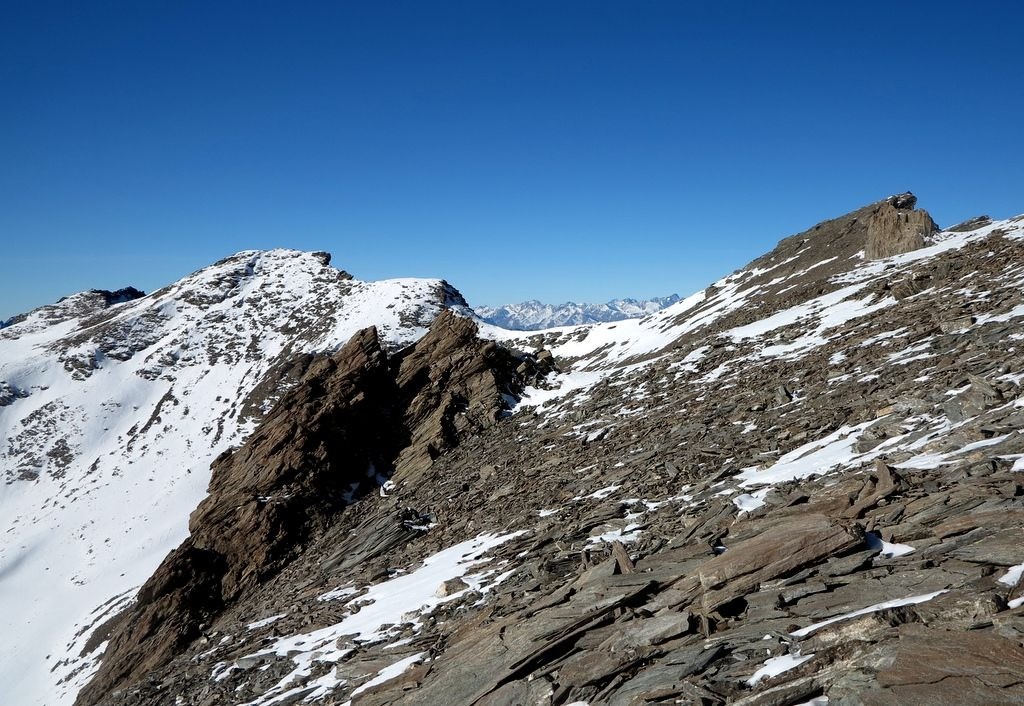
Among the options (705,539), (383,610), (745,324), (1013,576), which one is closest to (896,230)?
(745,324)

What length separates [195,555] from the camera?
114ft

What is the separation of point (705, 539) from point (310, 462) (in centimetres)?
3288

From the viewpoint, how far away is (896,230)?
144 feet

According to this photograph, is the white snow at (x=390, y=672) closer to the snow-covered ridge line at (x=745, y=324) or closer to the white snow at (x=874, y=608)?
the white snow at (x=874, y=608)

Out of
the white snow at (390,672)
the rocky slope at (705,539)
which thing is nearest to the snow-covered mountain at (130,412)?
the rocky slope at (705,539)

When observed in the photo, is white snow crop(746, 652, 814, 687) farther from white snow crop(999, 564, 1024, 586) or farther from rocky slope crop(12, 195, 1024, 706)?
white snow crop(999, 564, 1024, 586)

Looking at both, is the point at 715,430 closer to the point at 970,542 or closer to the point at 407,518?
the point at 970,542

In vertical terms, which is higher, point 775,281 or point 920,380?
point 775,281

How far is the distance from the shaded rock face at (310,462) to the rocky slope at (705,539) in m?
0.30

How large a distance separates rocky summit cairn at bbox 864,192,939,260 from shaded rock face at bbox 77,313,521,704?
103ft

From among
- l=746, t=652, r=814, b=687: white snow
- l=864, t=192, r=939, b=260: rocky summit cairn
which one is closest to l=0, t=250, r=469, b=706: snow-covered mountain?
l=746, t=652, r=814, b=687: white snow

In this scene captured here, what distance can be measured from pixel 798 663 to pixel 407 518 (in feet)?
79.2

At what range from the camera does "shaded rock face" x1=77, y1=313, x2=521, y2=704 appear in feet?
104

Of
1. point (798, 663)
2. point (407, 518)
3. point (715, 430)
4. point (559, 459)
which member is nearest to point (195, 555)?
point (407, 518)
